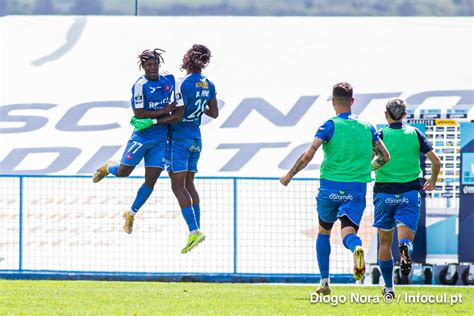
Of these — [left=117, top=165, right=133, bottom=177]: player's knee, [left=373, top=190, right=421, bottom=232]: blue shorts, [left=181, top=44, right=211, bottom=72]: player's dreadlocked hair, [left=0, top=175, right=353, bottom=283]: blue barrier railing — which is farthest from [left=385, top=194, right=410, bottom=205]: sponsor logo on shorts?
[left=0, top=175, right=353, bottom=283]: blue barrier railing

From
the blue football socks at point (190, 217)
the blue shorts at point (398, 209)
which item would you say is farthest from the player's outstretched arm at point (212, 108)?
the blue shorts at point (398, 209)

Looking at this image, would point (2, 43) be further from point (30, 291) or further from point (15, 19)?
point (30, 291)

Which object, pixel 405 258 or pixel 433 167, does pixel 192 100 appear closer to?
pixel 433 167

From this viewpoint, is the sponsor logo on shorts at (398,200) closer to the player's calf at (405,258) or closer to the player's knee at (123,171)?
the player's calf at (405,258)

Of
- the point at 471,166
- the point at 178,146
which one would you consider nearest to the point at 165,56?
the point at 471,166

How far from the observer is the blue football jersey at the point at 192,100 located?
12.3m

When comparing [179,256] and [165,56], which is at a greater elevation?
[165,56]

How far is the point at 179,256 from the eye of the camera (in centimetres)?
1658

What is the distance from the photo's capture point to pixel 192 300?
1145 centimetres

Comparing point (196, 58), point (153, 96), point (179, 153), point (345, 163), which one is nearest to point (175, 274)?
point (179, 153)

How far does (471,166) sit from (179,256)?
13.2 ft

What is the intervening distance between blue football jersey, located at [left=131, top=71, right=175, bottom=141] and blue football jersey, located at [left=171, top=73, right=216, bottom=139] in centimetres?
12

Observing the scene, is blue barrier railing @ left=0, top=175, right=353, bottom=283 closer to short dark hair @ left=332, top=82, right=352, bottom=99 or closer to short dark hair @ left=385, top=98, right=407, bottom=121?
short dark hair @ left=385, top=98, right=407, bottom=121

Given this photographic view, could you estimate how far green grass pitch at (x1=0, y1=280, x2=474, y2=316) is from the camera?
1021cm
